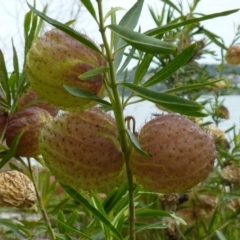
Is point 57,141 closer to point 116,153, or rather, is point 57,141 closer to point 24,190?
point 116,153

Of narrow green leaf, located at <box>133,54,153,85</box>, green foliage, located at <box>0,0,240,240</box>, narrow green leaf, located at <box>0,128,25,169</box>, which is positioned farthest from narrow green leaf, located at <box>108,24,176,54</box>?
narrow green leaf, located at <box>0,128,25,169</box>

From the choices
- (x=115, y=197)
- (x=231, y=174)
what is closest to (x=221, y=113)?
(x=231, y=174)

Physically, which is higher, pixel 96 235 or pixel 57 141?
pixel 57 141

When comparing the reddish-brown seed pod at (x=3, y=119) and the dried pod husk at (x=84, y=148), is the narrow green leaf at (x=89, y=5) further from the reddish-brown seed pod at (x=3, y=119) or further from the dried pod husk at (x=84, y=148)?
the reddish-brown seed pod at (x=3, y=119)

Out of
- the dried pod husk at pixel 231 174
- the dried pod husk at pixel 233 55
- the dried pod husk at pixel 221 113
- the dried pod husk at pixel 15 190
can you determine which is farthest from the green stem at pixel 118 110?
the dried pod husk at pixel 221 113

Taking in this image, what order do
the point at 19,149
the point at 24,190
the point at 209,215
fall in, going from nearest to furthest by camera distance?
the point at 19,149 < the point at 24,190 < the point at 209,215

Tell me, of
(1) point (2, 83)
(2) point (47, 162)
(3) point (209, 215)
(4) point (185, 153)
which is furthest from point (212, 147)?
(3) point (209, 215)
